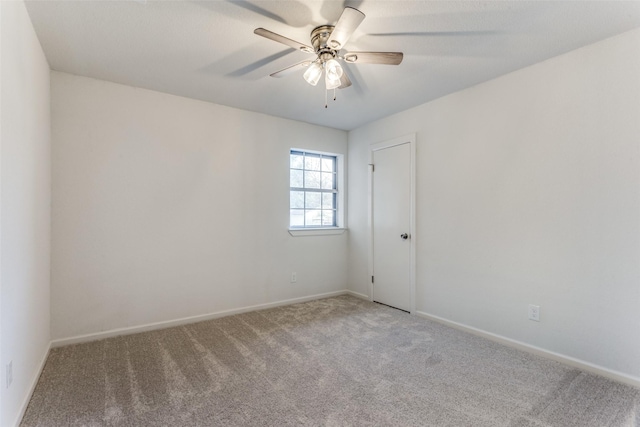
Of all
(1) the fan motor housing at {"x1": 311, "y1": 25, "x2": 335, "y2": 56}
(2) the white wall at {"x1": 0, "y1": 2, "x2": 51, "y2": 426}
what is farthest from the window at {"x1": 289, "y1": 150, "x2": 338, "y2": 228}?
(2) the white wall at {"x1": 0, "y1": 2, "x2": 51, "y2": 426}

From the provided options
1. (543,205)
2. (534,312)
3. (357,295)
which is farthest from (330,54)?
(357,295)

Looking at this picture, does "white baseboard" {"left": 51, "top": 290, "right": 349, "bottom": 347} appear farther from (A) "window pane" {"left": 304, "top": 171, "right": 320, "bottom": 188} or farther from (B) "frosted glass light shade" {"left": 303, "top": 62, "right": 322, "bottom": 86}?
(B) "frosted glass light shade" {"left": 303, "top": 62, "right": 322, "bottom": 86}

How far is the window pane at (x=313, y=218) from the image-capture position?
425 cm

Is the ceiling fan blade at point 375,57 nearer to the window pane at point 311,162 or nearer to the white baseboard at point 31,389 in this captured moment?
the window pane at point 311,162

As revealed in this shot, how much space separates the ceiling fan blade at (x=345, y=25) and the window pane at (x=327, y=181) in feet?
8.31

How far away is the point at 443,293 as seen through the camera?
3.23 metres

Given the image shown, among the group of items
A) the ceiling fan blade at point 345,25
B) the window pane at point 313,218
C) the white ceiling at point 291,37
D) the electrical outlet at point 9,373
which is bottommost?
the electrical outlet at point 9,373

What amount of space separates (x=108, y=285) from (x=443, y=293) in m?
3.33

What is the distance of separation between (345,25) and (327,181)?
9.23ft

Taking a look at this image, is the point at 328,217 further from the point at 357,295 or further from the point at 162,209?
the point at 162,209

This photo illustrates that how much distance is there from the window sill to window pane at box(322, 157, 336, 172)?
0.88 meters

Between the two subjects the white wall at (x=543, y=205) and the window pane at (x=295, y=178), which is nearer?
the white wall at (x=543, y=205)

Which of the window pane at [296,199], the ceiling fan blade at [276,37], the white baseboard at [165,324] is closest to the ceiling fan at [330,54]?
the ceiling fan blade at [276,37]

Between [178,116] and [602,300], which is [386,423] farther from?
[178,116]
